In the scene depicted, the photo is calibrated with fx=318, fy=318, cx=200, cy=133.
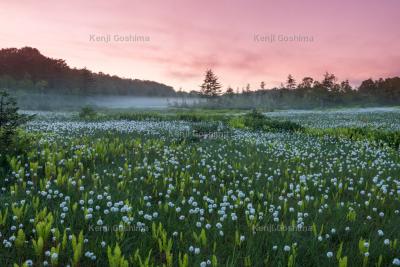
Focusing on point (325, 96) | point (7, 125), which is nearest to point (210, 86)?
point (325, 96)

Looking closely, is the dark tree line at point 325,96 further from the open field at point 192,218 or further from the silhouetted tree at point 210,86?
the open field at point 192,218

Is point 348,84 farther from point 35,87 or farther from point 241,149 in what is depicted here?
point 241,149

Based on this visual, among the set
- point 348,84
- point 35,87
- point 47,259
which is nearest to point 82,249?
point 47,259

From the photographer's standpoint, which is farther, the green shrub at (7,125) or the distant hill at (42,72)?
the distant hill at (42,72)

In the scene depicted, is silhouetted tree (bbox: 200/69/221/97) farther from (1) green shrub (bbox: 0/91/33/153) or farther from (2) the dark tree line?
(1) green shrub (bbox: 0/91/33/153)

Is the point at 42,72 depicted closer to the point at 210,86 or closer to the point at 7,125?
the point at 210,86

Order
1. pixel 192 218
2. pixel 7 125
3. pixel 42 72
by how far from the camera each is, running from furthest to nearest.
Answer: pixel 42 72, pixel 7 125, pixel 192 218

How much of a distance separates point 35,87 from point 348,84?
402 feet

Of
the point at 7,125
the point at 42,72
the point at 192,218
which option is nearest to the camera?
the point at 192,218

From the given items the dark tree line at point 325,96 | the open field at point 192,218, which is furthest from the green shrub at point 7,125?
the dark tree line at point 325,96

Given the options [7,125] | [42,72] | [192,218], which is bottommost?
[192,218]

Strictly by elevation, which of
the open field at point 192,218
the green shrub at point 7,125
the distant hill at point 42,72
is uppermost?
the distant hill at point 42,72

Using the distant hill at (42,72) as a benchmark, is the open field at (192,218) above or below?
below

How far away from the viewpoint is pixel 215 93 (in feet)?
374
